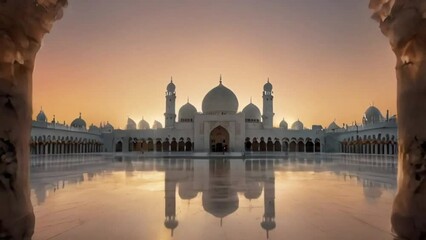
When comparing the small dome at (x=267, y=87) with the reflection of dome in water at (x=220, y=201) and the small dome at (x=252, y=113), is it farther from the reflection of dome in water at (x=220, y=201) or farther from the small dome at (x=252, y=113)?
the reflection of dome in water at (x=220, y=201)

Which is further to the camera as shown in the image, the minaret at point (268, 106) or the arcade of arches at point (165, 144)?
the minaret at point (268, 106)

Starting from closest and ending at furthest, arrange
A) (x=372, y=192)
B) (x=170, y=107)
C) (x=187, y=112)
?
1. (x=372, y=192)
2. (x=170, y=107)
3. (x=187, y=112)

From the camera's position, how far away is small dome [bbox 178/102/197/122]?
46781 millimetres

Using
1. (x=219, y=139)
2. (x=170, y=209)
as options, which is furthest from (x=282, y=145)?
(x=170, y=209)

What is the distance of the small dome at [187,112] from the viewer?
46.8m

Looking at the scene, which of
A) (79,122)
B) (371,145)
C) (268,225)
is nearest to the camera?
(268,225)

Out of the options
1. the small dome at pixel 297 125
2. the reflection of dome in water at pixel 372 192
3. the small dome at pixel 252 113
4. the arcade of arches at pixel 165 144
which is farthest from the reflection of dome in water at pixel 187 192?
the small dome at pixel 297 125

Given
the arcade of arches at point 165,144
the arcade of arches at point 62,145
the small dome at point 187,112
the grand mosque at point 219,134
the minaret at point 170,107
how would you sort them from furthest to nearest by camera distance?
the small dome at point 187,112 < the minaret at point 170,107 < the arcade of arches at point 165,144 < the grand mosque at point 219,134 < the arcade of arches at point 62,145

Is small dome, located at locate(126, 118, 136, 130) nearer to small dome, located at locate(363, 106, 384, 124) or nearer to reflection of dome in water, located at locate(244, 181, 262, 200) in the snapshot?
small dome, located at locate(363, 106, 384, 124)

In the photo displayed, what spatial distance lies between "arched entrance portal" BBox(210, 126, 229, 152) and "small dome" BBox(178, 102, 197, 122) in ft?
19.6

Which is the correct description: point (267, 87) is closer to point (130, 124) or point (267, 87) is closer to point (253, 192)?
point (130, 124)

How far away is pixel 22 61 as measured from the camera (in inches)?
121

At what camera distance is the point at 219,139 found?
42.1 m

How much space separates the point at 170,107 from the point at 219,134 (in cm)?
821
